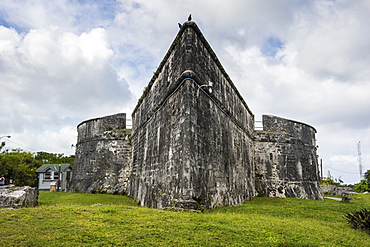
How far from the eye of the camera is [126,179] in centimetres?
1555

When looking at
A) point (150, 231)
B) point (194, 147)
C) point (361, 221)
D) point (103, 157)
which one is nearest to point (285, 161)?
point (361, 221)

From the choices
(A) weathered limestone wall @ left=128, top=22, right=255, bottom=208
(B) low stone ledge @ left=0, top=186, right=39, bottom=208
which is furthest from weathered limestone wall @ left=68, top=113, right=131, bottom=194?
(B) low stone ledge @ left=0, top=186, right=39, bottom=208

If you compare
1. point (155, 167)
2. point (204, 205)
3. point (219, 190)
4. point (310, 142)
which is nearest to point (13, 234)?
point (204, 205)

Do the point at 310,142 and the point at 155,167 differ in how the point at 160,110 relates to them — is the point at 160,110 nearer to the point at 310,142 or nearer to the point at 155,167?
the point at 155,167

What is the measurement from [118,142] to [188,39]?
34.5 feet

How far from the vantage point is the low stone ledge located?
275 inches

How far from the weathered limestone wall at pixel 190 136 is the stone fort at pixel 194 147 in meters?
0.03

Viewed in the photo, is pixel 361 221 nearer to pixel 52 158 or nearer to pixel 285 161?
pixel 285 161

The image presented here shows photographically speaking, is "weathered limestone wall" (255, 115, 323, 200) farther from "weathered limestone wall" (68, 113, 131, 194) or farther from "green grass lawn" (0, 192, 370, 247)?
"green grass lawn" (0, 192, 370, 247)

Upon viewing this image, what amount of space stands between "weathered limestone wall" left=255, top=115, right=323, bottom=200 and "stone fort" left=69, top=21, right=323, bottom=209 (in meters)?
0.06

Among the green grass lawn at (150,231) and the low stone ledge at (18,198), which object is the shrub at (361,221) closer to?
the green grass lawn at (150,231)

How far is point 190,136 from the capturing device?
21.9ft

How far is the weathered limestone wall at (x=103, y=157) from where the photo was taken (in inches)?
618

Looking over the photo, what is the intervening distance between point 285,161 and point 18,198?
1404 centimetres
